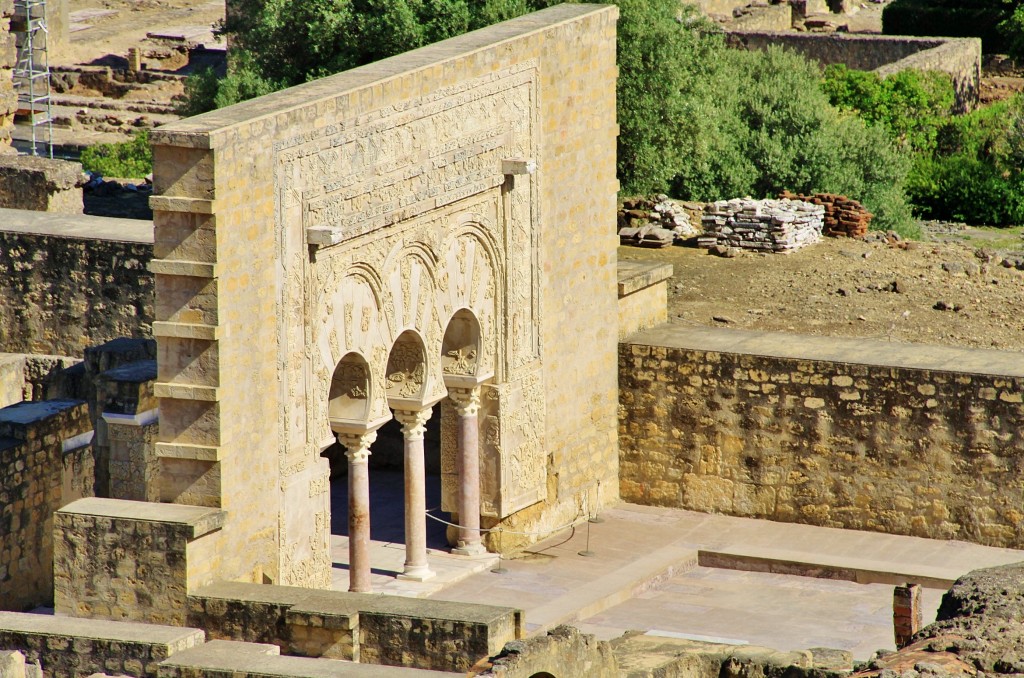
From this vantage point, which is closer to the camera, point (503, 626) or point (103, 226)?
point (503, 626)

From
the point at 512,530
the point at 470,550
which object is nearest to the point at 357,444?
the point at 470,550

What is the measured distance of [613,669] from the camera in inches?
501

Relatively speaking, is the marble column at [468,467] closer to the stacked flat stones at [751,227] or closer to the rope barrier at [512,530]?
the rope barrier at [512,530]

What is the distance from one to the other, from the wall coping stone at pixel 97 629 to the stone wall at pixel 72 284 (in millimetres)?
6505

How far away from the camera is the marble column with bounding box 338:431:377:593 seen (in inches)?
639

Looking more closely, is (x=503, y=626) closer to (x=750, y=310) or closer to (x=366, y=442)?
(x=366, y=442)

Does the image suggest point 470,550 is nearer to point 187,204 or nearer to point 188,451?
point 188,451

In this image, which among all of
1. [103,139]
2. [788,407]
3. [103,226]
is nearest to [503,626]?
[788,407]

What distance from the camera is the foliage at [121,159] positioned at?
31375 mm

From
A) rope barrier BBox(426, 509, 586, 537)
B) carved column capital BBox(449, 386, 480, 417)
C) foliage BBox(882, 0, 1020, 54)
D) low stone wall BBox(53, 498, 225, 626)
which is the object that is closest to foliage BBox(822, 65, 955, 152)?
foliage BBox(882, 0, 1020, 54)

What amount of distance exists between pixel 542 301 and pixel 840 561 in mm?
3646

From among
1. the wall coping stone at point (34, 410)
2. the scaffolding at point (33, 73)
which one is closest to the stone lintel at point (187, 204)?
the wall coping stone at point (34, 410)

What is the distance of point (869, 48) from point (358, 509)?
97.8 ft

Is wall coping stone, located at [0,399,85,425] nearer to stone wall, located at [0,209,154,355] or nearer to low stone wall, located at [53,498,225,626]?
low stone wall, located at [53,498,225,626]
